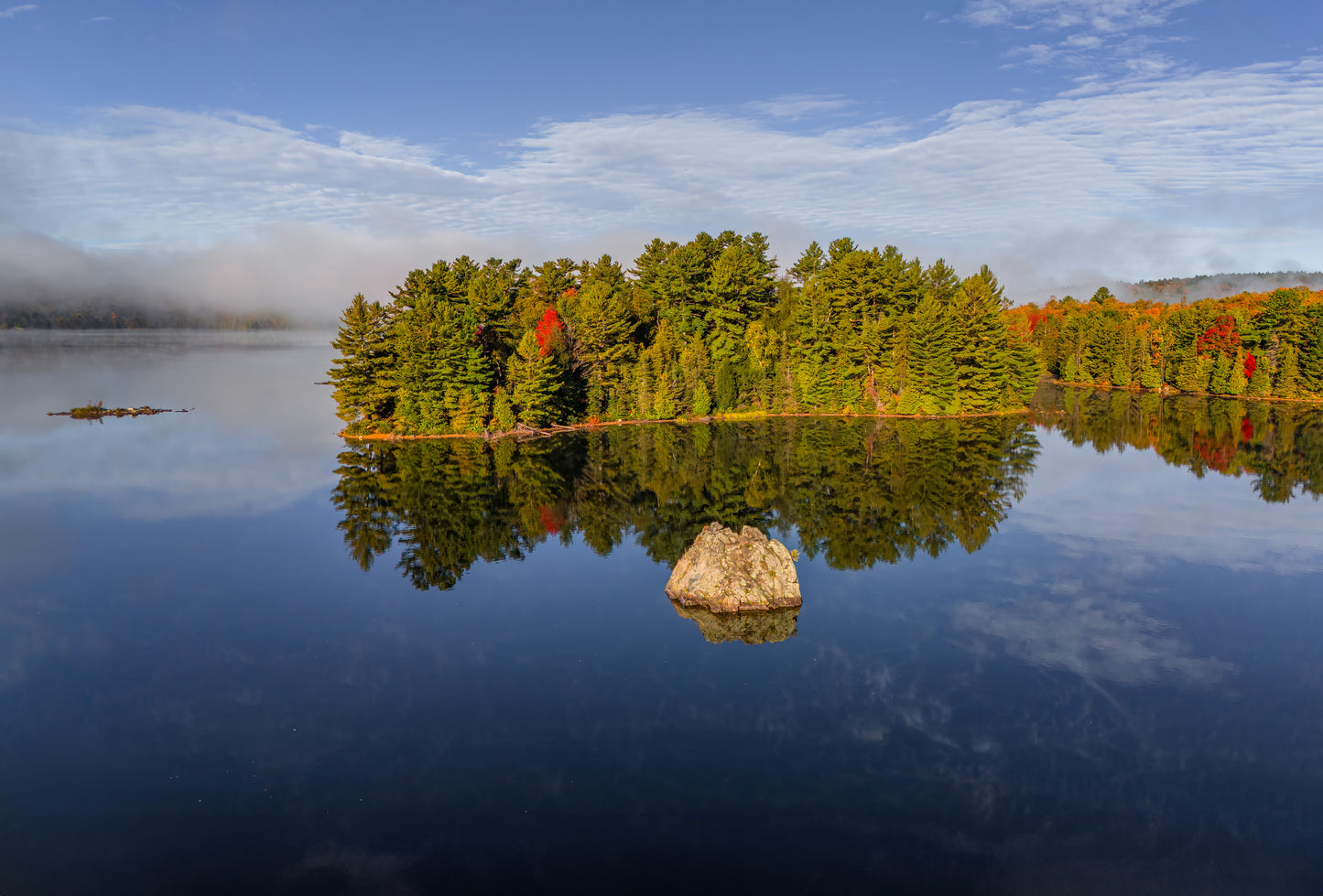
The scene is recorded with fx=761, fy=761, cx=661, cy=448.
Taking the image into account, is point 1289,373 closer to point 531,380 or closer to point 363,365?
point 531,380

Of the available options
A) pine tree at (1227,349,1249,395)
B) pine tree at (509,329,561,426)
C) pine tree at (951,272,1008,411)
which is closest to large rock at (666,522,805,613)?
pine tree at (509,329,561,426)

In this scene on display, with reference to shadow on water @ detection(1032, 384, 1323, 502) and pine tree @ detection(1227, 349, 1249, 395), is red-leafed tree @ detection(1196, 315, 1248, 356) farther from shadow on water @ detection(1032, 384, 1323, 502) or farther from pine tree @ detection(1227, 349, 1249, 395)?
shadow on water @ detection(1032, 384, 1323, 502)

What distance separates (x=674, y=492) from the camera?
46.2 metres

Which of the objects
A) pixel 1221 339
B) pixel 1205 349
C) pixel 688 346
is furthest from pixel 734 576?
pixel 1205 349

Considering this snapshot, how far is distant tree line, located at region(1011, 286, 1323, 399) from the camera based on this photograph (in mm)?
97062

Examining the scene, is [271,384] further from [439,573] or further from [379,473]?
[439,573]

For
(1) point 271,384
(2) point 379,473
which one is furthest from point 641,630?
(1) point 271,384

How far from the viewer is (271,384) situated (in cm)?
11825

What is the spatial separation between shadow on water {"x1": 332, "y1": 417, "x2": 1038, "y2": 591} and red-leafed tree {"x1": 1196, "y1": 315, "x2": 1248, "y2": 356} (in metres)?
61.0

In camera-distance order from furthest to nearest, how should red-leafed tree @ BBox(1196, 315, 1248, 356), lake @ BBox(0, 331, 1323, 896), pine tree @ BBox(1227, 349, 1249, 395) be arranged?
red-leafed tree @ BBox(1196, 315, 1248, 356) → pine tree @ BBox(1227, 349, 1249, 395) → lake @ BBox(0, 331, 1323, 896)

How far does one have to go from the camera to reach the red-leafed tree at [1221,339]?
106387 mm

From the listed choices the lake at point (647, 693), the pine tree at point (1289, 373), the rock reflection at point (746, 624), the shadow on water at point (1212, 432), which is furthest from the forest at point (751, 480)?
the pine tree at point (1289, 373)

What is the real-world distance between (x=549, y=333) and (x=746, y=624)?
51.1 meters

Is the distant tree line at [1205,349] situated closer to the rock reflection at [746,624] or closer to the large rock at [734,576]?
the large rock at [734,576]
